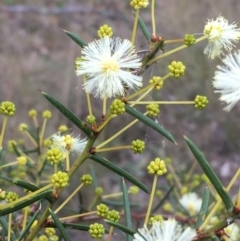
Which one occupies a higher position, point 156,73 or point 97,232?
point 156,73

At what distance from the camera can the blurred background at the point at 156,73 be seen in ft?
15.9

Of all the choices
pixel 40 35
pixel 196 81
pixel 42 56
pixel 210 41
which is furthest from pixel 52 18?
pixel 210 41

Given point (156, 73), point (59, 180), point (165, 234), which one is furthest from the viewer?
point (156, 73)

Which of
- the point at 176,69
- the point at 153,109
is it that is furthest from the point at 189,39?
the point at 153,109

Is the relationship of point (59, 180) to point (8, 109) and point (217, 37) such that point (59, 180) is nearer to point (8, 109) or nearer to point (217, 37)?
point (8, 109)

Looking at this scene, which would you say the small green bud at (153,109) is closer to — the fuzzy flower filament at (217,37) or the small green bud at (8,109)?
the fuzzy flower filament at (217,37)

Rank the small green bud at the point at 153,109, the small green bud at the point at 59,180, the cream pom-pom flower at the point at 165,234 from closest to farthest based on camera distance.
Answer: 1. the cream pom-pom flower at the point at 165,234
2. the small green bud at the point at 59,180
3. the small green bud at the point at 153,109

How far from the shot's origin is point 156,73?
4.64m

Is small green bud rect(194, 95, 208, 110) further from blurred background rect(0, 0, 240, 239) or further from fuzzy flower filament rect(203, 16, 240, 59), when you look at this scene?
blurred background rect(0, 0, 240, 239)

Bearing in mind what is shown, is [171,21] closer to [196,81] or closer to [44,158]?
[196,81]

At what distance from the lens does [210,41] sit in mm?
1123

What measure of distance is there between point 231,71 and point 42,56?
447 cm

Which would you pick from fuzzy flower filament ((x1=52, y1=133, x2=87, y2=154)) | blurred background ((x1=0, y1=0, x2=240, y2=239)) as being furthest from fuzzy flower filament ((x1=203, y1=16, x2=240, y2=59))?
blurred background ((x1=0, y1=0, x2=240, y2=239))

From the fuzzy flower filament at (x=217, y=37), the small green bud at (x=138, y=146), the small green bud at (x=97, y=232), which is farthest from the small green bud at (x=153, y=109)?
the small green bud at (x=97, y=232)
